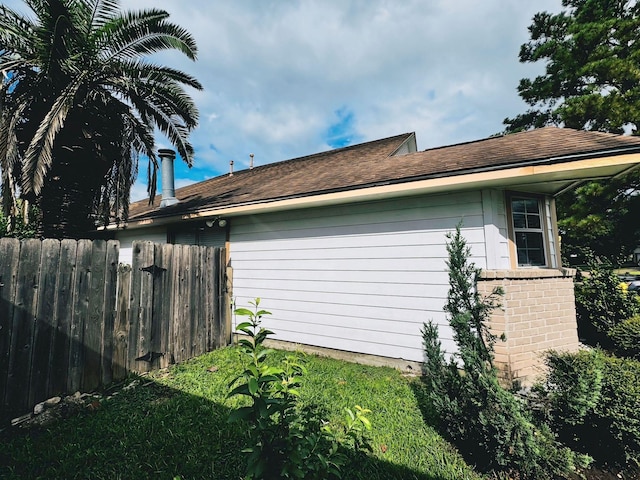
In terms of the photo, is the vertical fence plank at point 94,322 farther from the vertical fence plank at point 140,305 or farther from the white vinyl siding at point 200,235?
the white vinyl siding at point 200,235

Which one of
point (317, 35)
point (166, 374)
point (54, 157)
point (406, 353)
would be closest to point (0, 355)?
point (166, 374)

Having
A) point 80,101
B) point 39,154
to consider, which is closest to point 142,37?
point 80,101

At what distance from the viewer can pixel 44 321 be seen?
11.9 feet

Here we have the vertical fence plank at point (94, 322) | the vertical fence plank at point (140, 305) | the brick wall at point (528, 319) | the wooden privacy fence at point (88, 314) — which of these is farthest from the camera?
the vertical fence plank at point (140, 305)

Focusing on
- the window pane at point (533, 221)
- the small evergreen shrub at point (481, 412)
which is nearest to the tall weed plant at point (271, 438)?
the small evergreen shrub at point (481, 412)

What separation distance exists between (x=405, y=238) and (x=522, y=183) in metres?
1.95

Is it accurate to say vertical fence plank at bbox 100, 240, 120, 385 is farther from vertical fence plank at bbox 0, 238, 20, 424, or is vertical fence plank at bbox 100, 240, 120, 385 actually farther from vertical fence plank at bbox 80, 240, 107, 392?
vertical fence plank at bbox 0, 238, 20, 424

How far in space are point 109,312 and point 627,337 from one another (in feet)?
28.9

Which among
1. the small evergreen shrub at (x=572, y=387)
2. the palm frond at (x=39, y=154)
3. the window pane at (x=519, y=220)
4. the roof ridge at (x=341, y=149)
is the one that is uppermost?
the roof ridge at (x=341, y=149)

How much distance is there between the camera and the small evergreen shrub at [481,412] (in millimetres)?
2494

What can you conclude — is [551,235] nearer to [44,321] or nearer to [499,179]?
[499,179]

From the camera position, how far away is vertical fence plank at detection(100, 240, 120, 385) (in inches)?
167

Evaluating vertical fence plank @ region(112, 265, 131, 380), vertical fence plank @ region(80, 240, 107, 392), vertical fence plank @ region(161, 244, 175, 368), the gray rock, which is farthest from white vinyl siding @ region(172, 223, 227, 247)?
the gray rock

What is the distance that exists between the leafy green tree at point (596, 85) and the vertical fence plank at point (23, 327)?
13.6m
